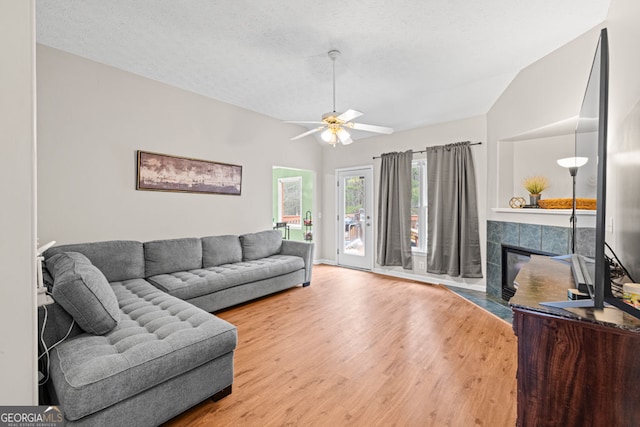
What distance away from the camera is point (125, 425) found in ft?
4.51

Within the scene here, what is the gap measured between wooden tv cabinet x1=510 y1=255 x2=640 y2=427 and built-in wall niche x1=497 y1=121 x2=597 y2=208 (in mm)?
2768

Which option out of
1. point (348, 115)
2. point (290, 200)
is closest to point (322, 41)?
point (348, 115)

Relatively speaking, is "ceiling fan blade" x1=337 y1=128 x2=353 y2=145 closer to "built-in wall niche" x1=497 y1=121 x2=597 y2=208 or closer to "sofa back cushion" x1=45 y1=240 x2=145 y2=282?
"built-in wall niche" x1=497 y1=121 x2=597 y2=208

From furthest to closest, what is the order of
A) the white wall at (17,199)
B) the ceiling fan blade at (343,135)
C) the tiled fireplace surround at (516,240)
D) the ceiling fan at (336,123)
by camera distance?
the ceiling fan blade at (343,135)
the tiled fireplace surround at (516,240)
the ceiling fan at (336,123)
the white wall at (17,199)

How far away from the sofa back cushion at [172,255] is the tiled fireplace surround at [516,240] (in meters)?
4.05

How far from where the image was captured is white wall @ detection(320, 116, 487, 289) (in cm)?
405

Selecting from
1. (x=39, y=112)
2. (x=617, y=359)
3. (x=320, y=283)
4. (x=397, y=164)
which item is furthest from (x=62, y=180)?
(x=397, y=164)

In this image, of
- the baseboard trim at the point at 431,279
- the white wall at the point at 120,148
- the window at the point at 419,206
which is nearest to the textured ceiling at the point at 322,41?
the white wall at the point at 120,148

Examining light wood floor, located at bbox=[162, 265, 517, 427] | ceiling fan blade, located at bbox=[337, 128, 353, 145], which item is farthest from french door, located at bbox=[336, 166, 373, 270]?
ceiling fan blade, located at bbox=[337, 128, 353, 145]

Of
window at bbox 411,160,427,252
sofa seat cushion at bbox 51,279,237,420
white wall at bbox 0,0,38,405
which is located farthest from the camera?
window at bbox 411,160,427,252

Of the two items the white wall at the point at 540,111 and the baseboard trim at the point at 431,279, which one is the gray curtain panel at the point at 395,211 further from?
the white wall at the point at 540,111

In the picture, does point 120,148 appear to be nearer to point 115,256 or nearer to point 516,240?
point 115,256

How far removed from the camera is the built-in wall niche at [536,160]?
10.5ft

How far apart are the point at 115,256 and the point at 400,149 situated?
14.7 ft
